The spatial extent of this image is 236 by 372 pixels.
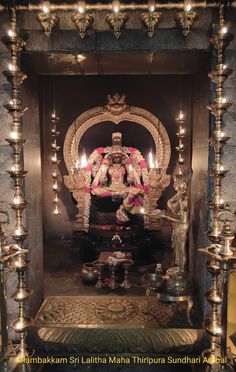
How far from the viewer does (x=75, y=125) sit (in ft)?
28.3

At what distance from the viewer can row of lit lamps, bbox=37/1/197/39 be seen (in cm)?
382

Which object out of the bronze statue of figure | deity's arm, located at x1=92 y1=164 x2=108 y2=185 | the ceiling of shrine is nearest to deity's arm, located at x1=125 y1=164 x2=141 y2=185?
deity's arm, located at x1=92 y1=164 x2=108 y2=185

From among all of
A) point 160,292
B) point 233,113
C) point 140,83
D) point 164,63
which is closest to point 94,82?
point 140,83

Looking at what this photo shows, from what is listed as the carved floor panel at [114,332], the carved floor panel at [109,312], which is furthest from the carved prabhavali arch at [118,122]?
the carved floor panel at [114,332]

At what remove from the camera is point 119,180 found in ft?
28.0

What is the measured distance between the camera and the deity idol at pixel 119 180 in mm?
8234

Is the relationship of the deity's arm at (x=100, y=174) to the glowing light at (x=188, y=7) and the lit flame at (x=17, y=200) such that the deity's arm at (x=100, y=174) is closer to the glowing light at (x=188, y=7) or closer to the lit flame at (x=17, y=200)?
the lit flame at (x=17, y=200)

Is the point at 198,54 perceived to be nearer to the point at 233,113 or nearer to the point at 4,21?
the point at 233,113

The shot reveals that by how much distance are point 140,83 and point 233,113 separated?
509 centimetres

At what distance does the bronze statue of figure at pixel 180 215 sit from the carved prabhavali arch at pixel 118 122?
3.03 meters

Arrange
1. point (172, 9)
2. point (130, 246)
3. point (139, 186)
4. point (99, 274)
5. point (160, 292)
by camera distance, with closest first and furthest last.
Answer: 1. point (172, 9)
2. point (160, 292)
3. point (99, 274)
4. point (130, 246)
5. point (139, 186)

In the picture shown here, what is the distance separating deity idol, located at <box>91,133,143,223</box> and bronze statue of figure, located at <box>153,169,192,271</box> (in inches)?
116

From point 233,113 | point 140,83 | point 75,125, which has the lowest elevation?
point 233,113

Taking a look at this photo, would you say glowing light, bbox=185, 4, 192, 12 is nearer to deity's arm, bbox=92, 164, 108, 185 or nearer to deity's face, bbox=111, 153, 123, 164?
deity's face, bbox=111, 153, 123, 164
